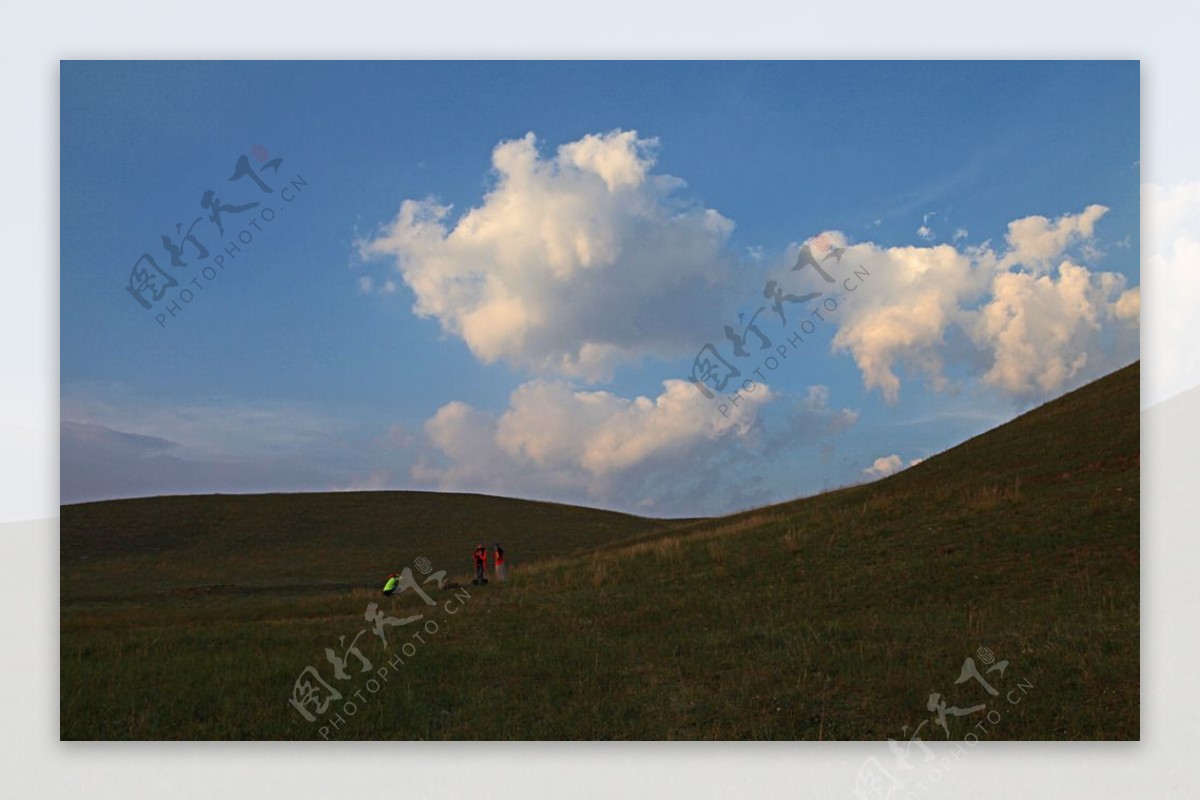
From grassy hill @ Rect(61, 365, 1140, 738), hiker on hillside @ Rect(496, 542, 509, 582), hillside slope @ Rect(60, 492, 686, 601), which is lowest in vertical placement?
hillside slope @ Rect(60, 492, 686, 601)

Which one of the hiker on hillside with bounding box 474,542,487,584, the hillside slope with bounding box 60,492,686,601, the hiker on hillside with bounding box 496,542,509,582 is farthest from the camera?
the hillside slope with bounding box 60,492,686,601

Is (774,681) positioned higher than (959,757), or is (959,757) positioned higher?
(774,681)

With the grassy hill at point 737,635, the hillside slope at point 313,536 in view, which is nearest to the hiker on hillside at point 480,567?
the grassy hill at point 737,635

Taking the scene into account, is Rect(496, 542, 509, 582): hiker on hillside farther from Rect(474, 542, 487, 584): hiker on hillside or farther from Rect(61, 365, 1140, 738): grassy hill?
Rect(61, 365, 1140, 738): grassy hill

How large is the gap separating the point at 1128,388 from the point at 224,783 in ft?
90.8

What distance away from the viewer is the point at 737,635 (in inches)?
545

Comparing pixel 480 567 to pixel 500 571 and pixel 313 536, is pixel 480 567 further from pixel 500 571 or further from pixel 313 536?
pixel 313 536

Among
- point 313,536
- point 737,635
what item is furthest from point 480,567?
point 313,536

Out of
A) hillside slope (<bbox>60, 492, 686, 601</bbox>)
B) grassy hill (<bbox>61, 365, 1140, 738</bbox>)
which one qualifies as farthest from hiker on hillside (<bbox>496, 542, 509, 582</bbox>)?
hillside slope (<bbox>60, 492, 686, 601</bbox>)

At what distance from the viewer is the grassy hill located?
11086mm

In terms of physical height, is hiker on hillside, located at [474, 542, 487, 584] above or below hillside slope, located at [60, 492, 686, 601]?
above

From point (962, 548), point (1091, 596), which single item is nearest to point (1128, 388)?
point (962, 548)

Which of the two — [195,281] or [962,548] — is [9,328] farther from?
[962,548]

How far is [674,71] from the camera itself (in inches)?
533
